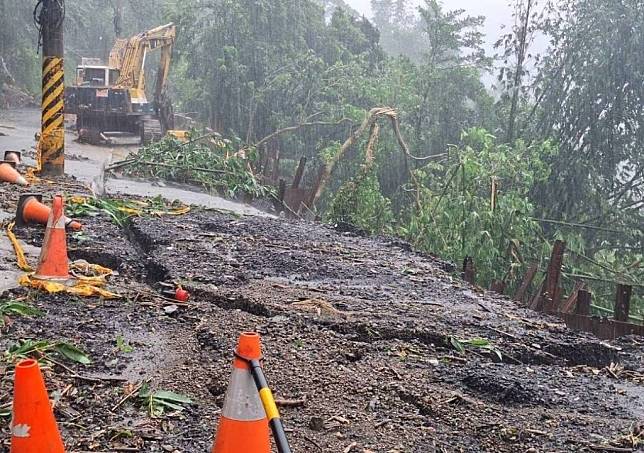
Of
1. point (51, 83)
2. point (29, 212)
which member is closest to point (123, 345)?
point (29, 212)

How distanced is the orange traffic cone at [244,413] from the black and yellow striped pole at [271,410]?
4 centimetres

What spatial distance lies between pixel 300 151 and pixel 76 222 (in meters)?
13.8

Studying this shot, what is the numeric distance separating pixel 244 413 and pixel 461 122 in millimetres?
18114

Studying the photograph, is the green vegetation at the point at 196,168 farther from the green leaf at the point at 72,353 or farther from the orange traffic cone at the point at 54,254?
the green leaf at the point at 72,353

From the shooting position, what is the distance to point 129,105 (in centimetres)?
2014

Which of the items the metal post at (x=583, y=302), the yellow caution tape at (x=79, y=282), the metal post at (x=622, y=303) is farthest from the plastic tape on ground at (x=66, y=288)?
the metal post at (x=622, y=303)

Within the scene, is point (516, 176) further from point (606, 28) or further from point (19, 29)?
point (19, 29)

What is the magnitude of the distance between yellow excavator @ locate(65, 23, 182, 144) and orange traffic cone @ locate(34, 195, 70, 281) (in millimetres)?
14875

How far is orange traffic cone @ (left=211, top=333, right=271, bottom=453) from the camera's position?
2637mm

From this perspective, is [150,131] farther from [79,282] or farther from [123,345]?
[123,345]

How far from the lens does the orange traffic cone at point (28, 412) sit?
248cm

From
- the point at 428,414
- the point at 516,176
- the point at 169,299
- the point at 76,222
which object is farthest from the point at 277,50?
the point at 428,414

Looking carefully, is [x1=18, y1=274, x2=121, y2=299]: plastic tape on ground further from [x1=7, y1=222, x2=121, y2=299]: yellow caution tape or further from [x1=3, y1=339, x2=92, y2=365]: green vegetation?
[x1=3, y1=339, x2=92, y2=365]: green vegetation

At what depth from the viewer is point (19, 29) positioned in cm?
3594
